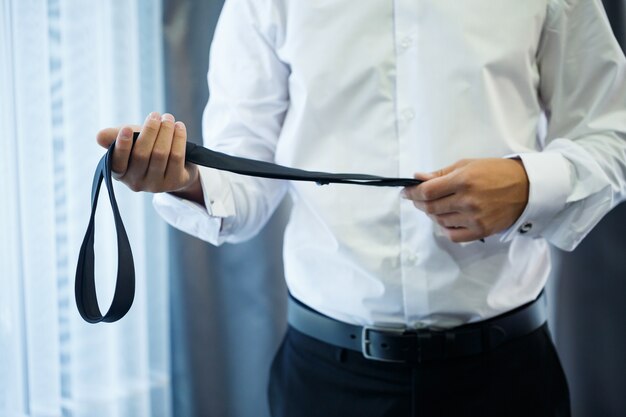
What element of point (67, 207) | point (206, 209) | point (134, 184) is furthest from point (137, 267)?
→ point (134, 184)

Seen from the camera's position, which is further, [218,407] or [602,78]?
[218,407]

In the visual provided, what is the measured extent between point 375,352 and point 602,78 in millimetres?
461

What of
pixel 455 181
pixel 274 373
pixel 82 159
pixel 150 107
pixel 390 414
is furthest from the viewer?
pixel 150 107

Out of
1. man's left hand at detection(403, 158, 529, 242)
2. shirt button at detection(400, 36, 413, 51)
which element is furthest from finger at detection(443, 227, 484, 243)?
shirt button at detection(400, 36, 413, 51)

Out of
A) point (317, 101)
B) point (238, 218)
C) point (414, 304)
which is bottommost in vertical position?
point (414, 304)

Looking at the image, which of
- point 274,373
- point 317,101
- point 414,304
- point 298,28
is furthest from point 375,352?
point 298,28

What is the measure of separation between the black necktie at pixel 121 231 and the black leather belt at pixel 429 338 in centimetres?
21

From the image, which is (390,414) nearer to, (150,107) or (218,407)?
(218,407)

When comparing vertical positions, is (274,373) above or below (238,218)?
below

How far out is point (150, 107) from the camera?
108cm

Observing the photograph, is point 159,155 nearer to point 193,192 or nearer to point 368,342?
point 193,192

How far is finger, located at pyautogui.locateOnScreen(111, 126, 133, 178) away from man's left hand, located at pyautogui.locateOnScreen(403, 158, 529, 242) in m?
0.30

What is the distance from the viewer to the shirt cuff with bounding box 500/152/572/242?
66 cm

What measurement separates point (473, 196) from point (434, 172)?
0.06 m
